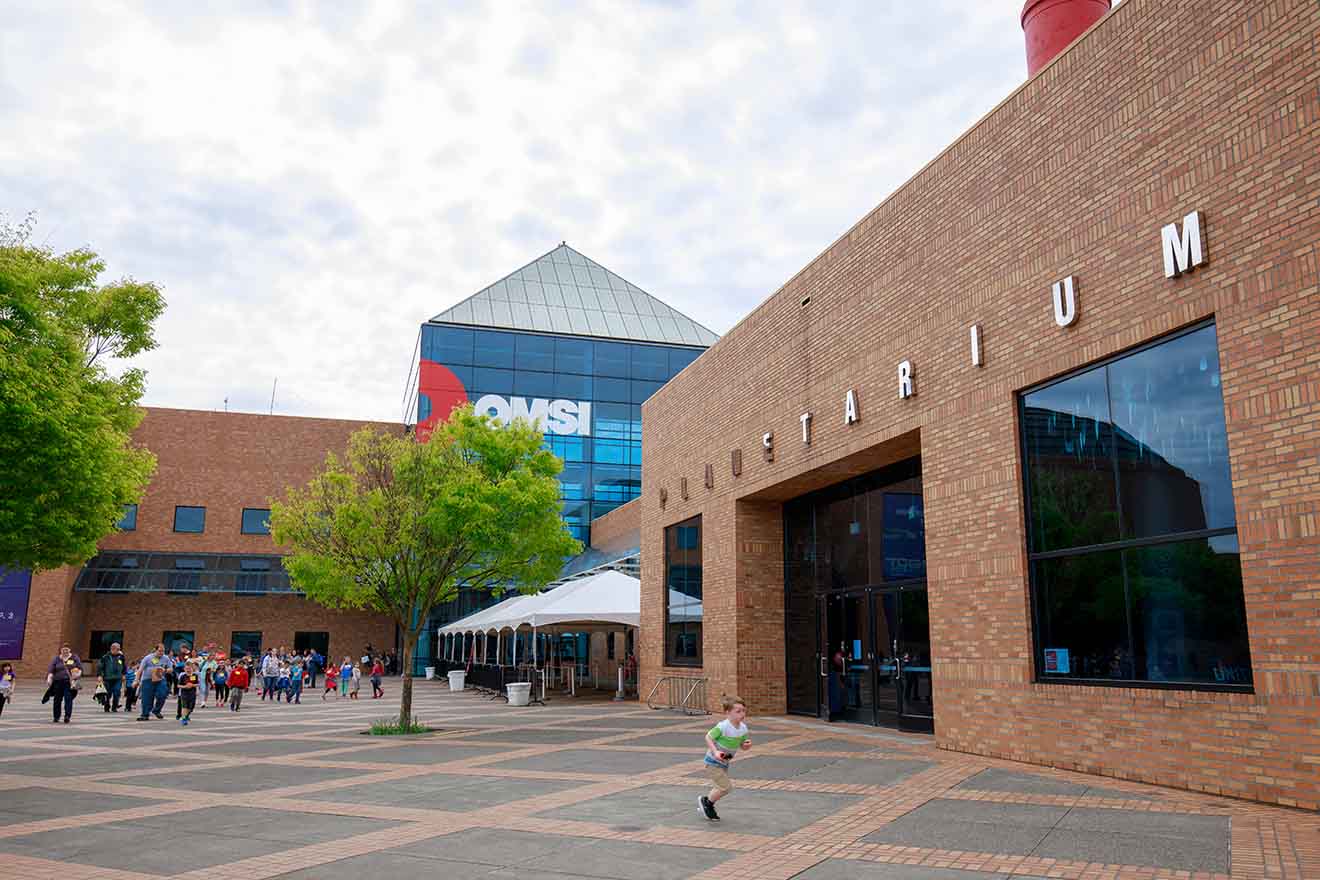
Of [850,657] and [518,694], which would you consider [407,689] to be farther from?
[850,657]

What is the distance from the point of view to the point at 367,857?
24.1 ft

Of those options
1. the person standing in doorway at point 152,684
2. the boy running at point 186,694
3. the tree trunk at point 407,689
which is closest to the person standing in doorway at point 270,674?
the person standing in doorway at point 152,684

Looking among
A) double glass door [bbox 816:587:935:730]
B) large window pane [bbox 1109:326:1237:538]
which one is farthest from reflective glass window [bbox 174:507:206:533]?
large window pane [bbox 1109:326:1237:538]

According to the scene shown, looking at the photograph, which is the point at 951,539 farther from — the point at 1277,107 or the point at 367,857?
the point at 367,857

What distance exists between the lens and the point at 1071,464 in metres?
11.0

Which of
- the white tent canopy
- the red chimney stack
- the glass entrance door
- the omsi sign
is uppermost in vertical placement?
the omsi sign

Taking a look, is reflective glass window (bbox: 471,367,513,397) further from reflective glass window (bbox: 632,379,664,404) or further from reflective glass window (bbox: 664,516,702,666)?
reflective glass window (bbox: 664,516,702,666)

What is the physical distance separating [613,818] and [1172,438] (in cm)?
662

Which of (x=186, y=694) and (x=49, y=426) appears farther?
(x=186, y=694)

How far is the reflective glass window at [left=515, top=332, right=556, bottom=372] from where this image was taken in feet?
154

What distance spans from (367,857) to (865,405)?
33.1 ft

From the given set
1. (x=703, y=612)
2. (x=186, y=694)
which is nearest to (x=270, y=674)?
(x=186, y=694)

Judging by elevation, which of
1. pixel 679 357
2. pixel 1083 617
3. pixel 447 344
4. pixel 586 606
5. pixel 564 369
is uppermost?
pixel 679 357

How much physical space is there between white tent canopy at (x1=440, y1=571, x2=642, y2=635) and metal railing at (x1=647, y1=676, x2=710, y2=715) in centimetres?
217
